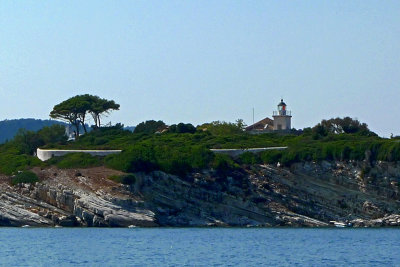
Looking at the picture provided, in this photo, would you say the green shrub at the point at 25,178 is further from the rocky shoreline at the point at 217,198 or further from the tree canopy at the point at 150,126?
the tree canopy at the point at 150,126

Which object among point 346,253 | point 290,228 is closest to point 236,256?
point 346,253

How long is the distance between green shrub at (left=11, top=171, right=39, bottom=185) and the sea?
6.61 meters

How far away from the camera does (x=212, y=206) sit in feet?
218

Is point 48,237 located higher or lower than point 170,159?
lower

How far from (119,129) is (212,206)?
25.3 m

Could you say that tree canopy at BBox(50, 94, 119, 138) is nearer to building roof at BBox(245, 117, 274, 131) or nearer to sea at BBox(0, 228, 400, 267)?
building roof at BBox(245, 117, 274, 131)

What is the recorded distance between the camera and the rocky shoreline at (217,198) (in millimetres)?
62875

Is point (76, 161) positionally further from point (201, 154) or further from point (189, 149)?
point (201, 154)

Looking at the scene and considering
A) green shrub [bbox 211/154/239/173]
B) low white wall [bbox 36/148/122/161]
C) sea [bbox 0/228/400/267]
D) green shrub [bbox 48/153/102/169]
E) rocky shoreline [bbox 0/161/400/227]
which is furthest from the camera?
low white wall [bbox 36/148/122/161]

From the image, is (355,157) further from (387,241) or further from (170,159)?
(387,241)

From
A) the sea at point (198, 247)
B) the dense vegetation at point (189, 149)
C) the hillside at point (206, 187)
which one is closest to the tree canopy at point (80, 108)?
the dense vegetation at point (189, 149)

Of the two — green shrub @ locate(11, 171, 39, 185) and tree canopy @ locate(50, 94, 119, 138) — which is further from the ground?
tree canopy @ locate(50, 94, 119, 138)

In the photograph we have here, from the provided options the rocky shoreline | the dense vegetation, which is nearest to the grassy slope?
the dense vegetation

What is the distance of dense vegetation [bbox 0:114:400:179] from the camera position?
69081 mm
